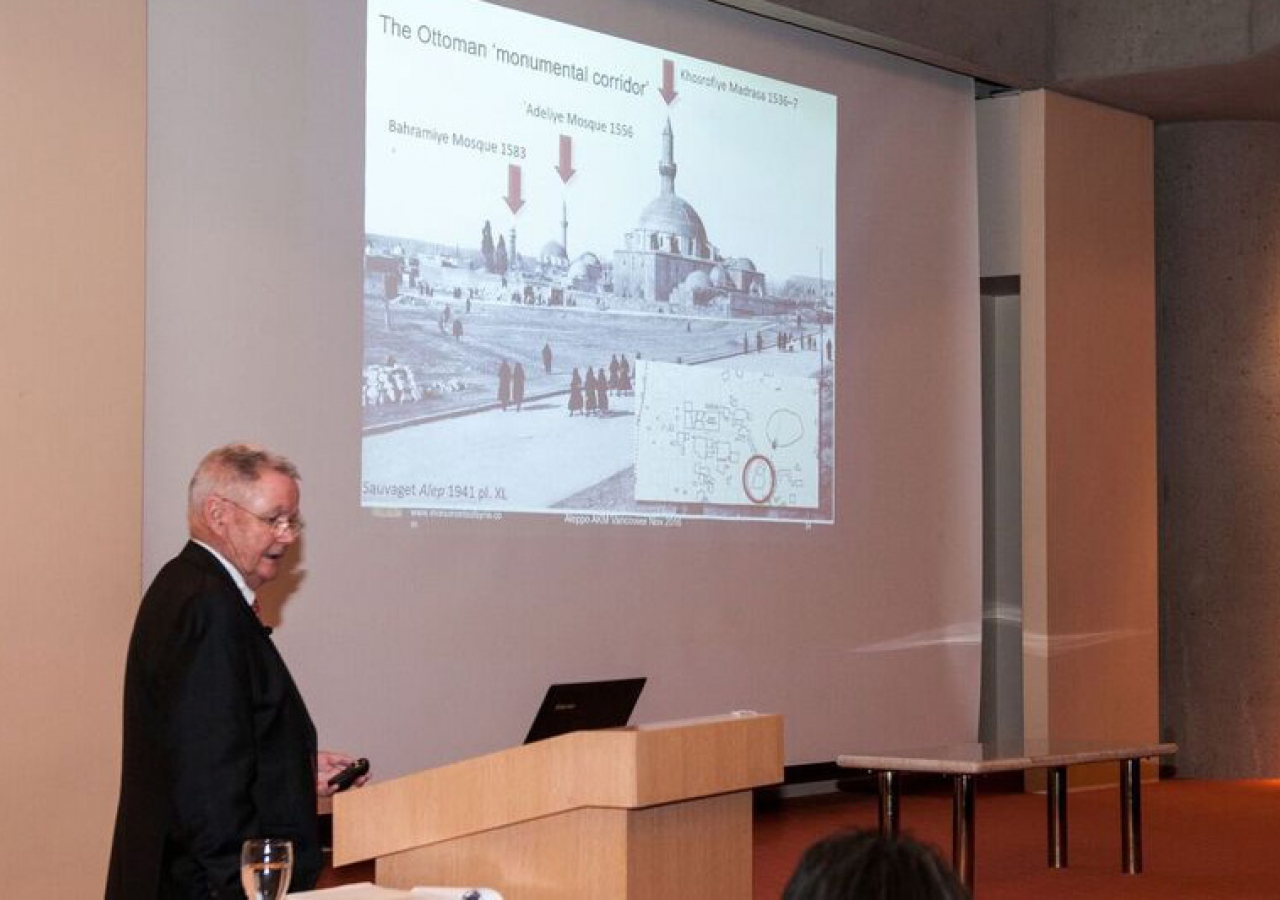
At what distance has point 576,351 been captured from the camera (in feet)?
23.4

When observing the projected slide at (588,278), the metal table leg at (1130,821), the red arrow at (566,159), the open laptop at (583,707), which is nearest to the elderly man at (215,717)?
the open laptop at (583,707)

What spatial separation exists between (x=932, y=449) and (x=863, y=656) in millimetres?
1174

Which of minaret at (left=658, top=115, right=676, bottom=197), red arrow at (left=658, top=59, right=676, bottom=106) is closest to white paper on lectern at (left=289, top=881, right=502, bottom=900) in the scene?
minaret at (left=658, top=115, right=676, bottom=197)

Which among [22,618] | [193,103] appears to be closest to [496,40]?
[193,103]

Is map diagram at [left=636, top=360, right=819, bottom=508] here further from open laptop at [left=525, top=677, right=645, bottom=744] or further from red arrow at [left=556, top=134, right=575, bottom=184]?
open laptop at [left=525, top=677, right=645, bottom=744]

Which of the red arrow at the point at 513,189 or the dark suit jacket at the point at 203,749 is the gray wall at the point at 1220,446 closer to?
the red arrow at the point at 513,189

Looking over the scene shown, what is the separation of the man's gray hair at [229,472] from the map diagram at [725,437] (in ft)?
13.6

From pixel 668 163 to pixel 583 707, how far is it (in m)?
3.73

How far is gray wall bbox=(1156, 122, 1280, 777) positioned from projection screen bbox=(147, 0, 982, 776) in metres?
1.71

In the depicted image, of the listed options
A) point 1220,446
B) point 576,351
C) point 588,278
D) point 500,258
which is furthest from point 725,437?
point 1220,446

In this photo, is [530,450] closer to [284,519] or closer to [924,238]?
[924,238]

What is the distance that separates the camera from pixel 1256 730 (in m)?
9.95

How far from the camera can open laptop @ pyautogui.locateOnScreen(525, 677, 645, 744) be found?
161 inches

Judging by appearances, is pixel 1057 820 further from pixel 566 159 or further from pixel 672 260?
pixel 566 159
